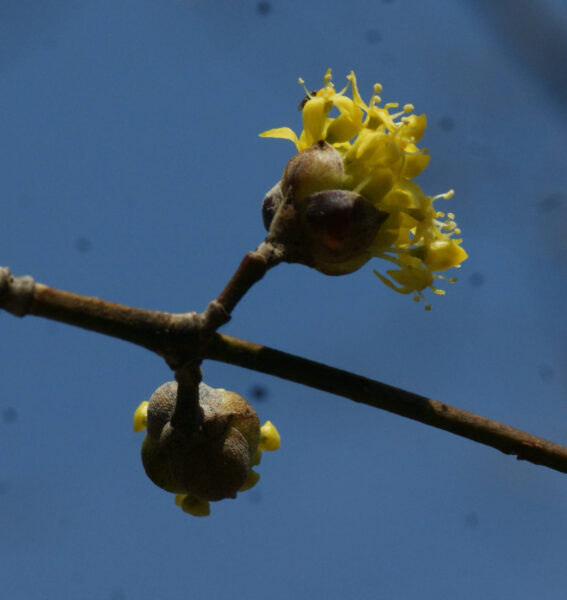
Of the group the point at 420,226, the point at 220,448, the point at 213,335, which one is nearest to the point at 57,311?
the point at 213,335

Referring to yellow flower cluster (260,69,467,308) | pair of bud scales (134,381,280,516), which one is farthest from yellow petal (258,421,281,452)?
yellow flower cluster (260,69,467,308)

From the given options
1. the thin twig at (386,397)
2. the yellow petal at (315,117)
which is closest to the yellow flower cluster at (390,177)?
the yellow petal at (315,117)

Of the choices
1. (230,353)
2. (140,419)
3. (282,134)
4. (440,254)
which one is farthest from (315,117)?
(140,419)

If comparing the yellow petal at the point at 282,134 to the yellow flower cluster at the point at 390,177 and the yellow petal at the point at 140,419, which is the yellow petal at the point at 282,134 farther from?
the yellow petal at the point at 140,419

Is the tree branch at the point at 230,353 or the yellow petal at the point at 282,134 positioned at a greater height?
the yellow petal at the point at 282,134

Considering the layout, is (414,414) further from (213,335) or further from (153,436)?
(153,436)
